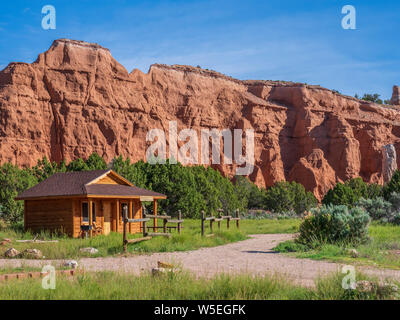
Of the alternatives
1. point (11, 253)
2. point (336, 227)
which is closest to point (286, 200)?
point (336, 227)

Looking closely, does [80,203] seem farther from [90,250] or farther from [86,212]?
[90,250]

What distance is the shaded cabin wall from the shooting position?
76.4 feet

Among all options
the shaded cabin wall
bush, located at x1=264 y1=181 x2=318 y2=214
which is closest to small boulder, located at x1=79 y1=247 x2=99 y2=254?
the shaded cabin wall

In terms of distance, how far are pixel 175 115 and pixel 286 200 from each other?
78.5ft

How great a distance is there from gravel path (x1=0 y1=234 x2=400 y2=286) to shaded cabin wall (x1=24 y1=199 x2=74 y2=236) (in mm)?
8995

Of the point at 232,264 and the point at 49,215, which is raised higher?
the point at 49,215

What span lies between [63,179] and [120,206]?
3.59 m

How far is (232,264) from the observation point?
41.4ft

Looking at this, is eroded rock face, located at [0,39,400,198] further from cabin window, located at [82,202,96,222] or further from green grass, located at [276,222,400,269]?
green grass, located at [276,222,400,269]

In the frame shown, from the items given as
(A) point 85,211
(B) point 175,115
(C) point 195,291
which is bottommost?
(A) point 85,211

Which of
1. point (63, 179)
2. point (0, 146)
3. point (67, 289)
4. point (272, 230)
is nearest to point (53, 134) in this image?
point (0, 146)
